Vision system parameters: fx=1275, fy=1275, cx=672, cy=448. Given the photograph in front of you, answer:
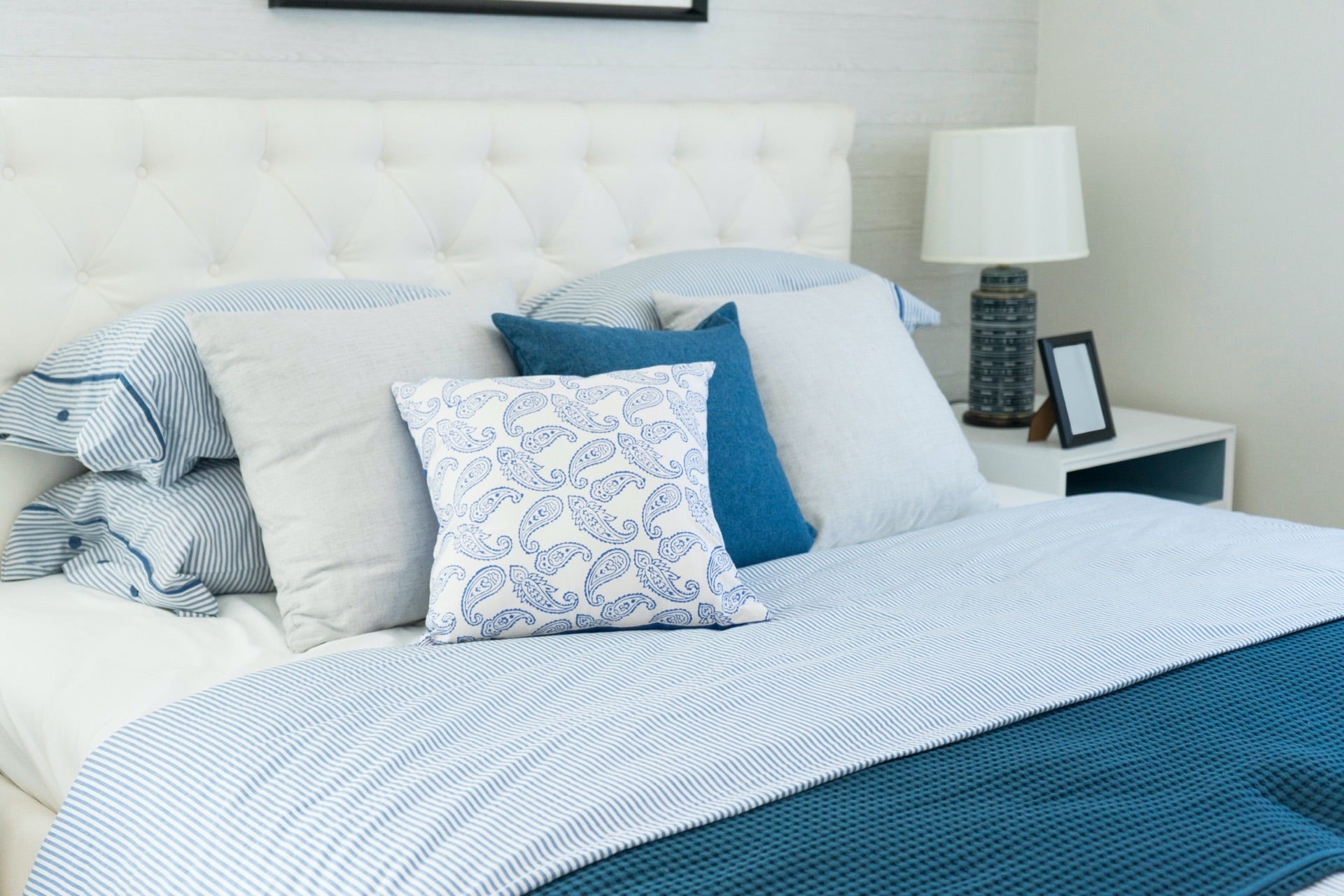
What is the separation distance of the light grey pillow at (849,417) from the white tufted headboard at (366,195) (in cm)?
40

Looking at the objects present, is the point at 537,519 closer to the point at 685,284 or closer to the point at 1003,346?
the point at 685,284

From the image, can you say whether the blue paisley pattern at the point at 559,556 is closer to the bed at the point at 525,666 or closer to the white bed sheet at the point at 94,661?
the bed at the point at 525,666

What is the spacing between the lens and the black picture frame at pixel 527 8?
2.12 meters

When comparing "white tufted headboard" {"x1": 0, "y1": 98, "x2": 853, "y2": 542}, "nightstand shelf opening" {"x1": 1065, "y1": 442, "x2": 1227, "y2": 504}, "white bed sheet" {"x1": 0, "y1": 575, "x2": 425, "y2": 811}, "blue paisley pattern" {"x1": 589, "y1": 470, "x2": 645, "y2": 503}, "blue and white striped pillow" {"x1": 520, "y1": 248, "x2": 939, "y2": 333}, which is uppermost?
"white tufted headboard" {"x1": 0, "y1": 98, "x2": 853, "y2": 542}

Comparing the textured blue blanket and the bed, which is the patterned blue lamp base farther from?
the textured blue blanket

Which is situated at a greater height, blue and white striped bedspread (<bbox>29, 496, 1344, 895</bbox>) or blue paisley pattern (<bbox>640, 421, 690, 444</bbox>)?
blue paisley pattern (<bbox>640, 421, 690, 444</bbox>)

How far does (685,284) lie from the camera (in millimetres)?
2107

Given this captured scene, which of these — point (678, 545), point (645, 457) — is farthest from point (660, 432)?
point (678, 545)

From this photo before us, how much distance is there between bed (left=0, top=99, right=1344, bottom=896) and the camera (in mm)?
967

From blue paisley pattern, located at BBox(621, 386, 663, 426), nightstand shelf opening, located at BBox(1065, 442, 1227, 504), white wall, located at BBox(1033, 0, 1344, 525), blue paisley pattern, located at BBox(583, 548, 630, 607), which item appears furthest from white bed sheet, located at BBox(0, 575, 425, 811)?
white wall, located at BBox(1033, 0, 1344, 525)

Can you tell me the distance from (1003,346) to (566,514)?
1568 millimetres

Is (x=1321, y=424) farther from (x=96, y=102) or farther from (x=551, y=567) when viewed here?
(x=96, y=102)

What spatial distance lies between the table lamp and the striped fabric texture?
1.61m

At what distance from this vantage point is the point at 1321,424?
2.74m
